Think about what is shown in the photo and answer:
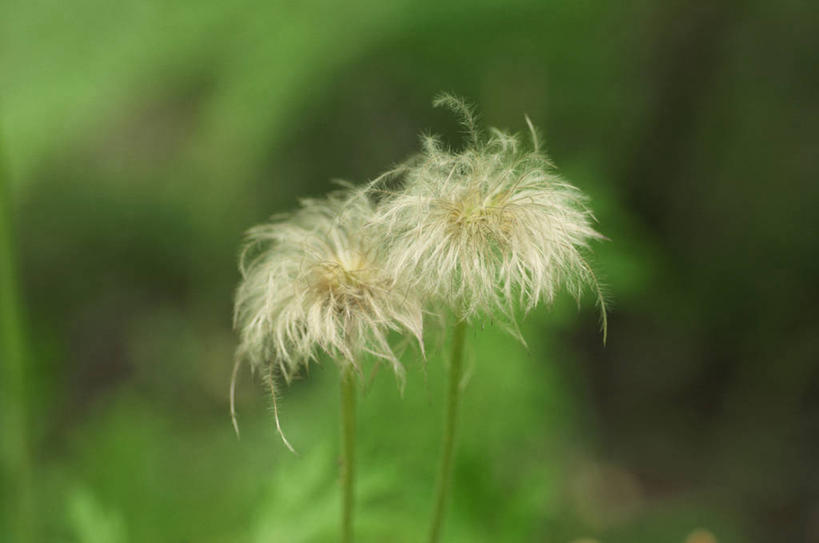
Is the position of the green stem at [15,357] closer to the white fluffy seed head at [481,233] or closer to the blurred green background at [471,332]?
the blurred green background at [471,332]

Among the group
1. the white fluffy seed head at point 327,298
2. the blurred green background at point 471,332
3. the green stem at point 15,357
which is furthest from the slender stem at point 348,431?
the green stem at point 15,357

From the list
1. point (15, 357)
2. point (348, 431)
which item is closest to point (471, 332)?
point (15, 357)

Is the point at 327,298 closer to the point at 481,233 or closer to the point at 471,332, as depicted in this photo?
the point at 481,233

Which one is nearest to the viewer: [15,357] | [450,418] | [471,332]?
[450,418]

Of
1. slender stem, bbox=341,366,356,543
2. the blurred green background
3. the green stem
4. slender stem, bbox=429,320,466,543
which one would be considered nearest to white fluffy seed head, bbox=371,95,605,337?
slender stem, bbox=429,320,466,543

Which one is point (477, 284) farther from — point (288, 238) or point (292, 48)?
point (292, 48)

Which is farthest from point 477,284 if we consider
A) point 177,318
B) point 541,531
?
point 177,318
